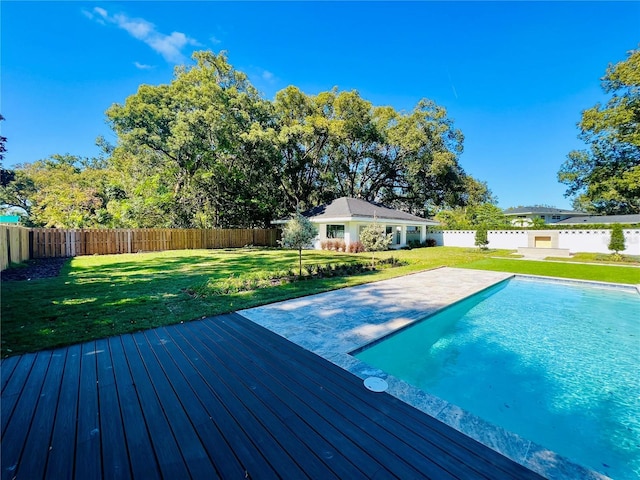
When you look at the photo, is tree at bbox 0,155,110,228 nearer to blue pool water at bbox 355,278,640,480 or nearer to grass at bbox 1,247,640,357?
grass at bbox 1,247,640,357

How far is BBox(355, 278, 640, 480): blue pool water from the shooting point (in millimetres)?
2873

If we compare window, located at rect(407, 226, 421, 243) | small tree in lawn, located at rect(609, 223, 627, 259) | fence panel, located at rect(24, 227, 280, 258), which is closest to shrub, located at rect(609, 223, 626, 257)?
small tree in lawn, located at rect(609, 223, 627, 259)

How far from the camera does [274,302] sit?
6266 mm

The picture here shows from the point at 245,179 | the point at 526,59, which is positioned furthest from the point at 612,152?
the point at 245,179

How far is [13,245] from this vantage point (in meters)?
10.8

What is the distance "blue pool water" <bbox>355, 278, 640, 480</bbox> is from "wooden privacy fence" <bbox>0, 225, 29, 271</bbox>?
1249 centimetres

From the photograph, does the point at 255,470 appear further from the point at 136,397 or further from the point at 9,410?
the point at 9,410

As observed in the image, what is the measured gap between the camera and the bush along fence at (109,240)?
11.7 m

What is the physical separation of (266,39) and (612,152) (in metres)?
28.5

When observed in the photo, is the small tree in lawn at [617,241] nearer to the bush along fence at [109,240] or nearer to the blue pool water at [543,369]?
the blue pool water at [543,369]

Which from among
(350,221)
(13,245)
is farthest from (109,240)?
(350,221)

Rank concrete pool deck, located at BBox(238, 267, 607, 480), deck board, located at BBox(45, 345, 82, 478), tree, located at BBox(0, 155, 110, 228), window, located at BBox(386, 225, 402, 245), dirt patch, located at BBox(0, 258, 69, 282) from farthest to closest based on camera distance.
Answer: window, located at BBox(386, 225, 402, 245) → tree, located at BBox(0, 155, 110, 228) → dirt patch, located at BBox(0, 258, 69, 282) → concrete pool deck, located at BBox(238, 267, 607, 480) → deck board, located at BBox(45, 345, 82, 478)

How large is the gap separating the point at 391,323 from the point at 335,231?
14.8 meters

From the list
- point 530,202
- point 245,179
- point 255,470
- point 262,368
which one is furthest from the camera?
point 530,202
